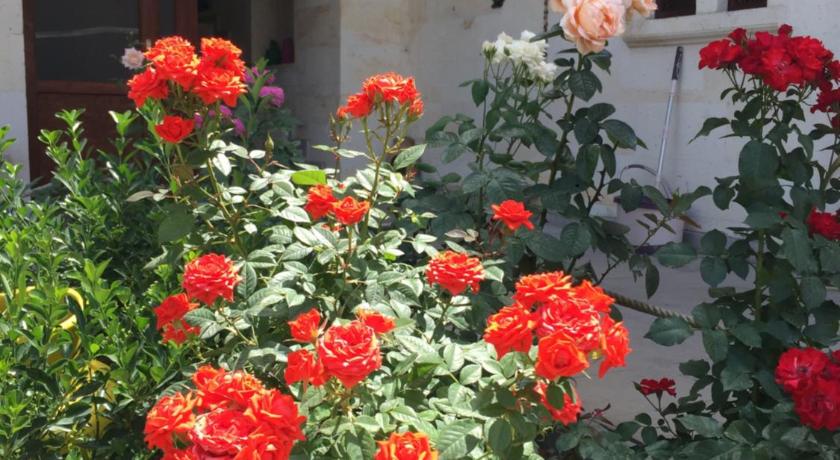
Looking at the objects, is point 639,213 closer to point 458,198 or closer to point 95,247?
point 458,198

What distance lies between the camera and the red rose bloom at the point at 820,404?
166cm

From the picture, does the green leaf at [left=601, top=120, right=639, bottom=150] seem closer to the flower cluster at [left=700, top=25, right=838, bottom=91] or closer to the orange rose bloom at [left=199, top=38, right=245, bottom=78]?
the flower cluster at [left=700, top=25, right=838, bottom=91]

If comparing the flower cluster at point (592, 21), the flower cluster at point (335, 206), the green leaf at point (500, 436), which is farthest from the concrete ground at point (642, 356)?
the green leaf at point (500, 436)

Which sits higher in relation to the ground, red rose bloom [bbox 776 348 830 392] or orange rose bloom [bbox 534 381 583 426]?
orange rose bloom [bbox 534 381 583 426]

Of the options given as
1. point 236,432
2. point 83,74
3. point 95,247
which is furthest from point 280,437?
point 83,74

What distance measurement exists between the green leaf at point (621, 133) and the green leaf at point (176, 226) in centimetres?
103

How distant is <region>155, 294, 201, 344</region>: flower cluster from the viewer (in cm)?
151

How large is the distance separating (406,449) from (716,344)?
1.05 m

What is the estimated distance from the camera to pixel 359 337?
1065 mm

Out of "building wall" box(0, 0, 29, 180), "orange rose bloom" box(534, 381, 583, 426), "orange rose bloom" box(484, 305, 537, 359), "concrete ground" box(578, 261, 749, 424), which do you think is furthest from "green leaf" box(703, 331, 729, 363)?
"building wall" box(0, 0, 29, 180)

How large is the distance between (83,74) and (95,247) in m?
4.43

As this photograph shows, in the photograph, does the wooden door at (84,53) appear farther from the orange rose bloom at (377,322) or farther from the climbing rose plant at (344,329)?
the orange rose bloom at (377,322)

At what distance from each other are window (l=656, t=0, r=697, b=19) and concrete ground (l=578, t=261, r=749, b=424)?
5.14 feet

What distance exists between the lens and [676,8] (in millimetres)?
5688
